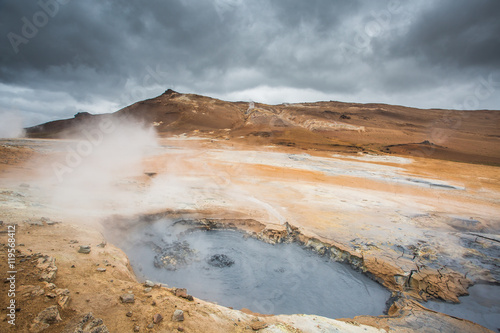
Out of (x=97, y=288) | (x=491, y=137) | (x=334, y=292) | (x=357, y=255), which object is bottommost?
(x=334, y=292)

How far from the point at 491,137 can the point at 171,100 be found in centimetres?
6933

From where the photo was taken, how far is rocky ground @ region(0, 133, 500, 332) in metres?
3.20

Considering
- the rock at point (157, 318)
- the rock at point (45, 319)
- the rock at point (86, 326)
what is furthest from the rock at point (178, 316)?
the rock at point (45, 319)

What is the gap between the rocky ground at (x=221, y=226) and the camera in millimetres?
3203

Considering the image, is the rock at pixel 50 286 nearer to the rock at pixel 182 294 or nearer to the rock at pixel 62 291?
the rock at pixel 62 291

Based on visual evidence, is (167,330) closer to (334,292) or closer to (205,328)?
(205,328)

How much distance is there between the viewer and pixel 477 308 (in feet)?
15.4

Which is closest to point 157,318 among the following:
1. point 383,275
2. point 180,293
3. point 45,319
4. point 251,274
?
point 180,293

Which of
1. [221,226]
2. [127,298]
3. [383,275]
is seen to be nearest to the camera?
[127,298]

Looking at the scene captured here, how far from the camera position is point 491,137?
4412cm

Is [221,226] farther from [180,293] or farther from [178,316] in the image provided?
[178,316]

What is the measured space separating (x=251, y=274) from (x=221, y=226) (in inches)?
88.3

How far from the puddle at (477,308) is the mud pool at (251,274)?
37.7 inches

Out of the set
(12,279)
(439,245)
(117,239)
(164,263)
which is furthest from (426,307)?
(117,239)
